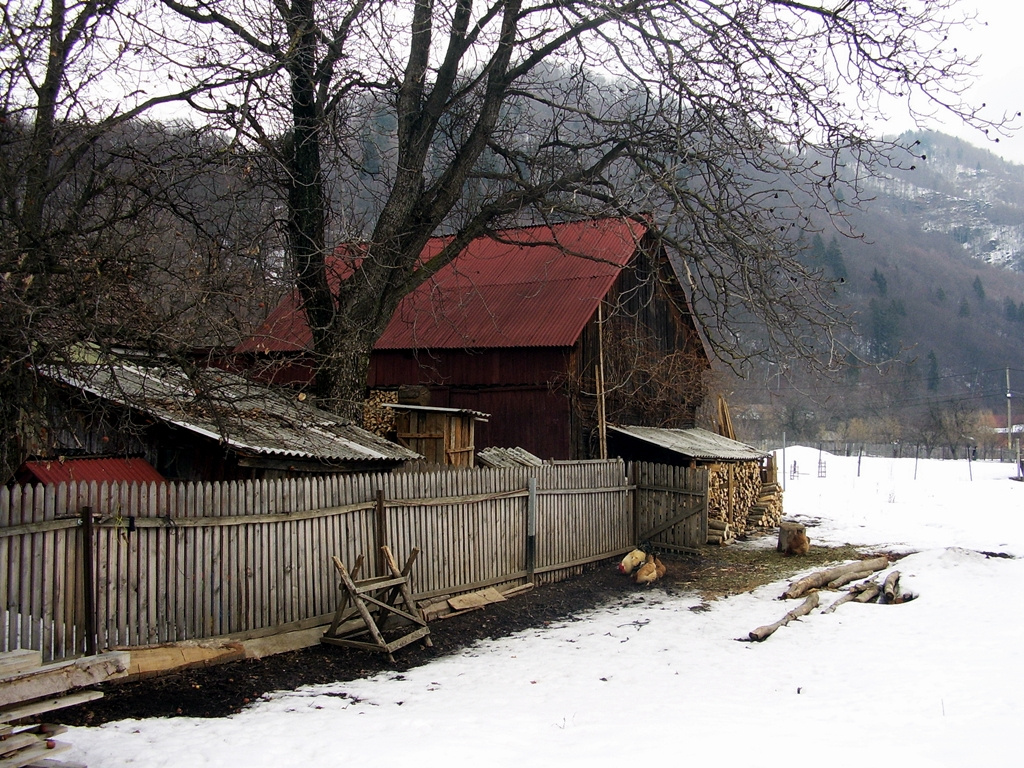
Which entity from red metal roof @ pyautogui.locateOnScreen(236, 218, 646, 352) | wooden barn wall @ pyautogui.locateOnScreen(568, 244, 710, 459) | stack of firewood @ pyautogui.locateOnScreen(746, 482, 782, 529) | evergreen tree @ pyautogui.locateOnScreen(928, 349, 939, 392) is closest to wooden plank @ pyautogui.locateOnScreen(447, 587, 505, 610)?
wooden barn wall @ pyautogui.locateOnScreen(568, 244, 710, 459)

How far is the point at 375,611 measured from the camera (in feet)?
30.5

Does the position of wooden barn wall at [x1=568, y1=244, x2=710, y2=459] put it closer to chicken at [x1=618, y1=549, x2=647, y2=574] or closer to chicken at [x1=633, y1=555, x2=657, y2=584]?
chicken at [x1=618, y1=549, x2=647, y2=574]

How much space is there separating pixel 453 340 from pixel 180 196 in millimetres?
8770

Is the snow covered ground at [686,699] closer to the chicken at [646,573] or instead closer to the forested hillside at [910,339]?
the chicken at [646,573]

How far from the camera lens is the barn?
17.1 meters

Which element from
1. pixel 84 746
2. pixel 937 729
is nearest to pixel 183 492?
pixel 84 746

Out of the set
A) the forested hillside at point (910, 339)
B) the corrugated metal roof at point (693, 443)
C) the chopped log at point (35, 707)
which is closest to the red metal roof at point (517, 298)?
the corrugated metal roof at point (693, 443)

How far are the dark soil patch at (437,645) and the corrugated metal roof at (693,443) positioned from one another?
2001mm

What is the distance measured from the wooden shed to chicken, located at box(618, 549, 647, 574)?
3517 mm

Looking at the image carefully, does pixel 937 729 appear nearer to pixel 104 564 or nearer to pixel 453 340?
pixel 104 564

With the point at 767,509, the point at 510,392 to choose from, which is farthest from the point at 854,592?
the point at 510,392

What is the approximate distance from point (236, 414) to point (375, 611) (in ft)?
9.08

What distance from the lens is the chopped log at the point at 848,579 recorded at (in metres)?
11.6

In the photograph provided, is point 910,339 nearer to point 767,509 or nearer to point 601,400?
point 767,509
